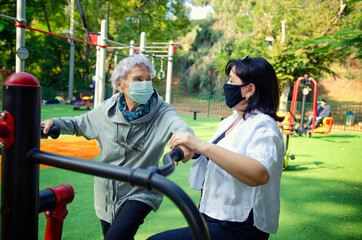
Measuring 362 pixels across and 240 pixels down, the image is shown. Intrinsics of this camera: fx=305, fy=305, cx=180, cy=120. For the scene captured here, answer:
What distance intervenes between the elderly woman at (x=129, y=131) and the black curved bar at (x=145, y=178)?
3.49ft

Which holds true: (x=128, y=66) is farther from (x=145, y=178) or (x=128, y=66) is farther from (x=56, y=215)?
(x=145, y=178)

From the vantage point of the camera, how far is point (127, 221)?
5.77 feet

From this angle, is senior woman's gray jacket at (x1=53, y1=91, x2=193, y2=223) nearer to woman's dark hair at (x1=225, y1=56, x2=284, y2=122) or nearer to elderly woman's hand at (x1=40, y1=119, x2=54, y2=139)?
elderly woman's hand at (x1=40, y1=119, x2=54, y2=139)

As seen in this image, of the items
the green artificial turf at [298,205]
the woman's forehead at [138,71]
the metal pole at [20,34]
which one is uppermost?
the metal pole at [20,34]

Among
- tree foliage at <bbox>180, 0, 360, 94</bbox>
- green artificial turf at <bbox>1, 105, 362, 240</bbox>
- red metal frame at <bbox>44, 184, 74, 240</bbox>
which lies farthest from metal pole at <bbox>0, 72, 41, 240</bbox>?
tree foliage at <bbox>180, 0, 360, 94</bbox>

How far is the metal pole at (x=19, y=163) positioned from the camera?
78cm

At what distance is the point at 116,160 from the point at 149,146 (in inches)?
9.7

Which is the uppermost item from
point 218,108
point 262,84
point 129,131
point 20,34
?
point 20,34

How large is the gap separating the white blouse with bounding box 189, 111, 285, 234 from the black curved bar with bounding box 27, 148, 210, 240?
0.81 metres

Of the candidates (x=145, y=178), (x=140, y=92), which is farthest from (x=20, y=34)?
(x=145, y=178)

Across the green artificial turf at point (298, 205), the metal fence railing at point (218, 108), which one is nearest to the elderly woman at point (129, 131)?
the green artificial turf at point (298, 205)

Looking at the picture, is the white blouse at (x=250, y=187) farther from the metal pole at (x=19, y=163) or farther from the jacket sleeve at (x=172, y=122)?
the metal pole at (x=19, y=163)

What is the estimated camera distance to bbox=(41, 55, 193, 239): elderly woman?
1896 mm

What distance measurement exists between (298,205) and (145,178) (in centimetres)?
406
